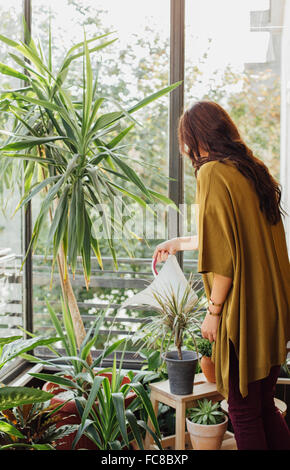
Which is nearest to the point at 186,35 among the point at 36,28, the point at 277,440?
the point at 36,28

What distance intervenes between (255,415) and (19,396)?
2.45 ft

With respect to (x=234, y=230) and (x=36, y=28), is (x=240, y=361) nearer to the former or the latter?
(x=234, y=230)

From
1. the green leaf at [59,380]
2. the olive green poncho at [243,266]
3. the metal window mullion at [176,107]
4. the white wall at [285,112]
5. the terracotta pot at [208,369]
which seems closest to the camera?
the olive green poncho at [243,266]

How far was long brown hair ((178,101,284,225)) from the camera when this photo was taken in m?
1.61

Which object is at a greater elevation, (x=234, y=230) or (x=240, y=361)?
(x=234, y=230)

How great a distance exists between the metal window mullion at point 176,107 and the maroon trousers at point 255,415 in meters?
1.11

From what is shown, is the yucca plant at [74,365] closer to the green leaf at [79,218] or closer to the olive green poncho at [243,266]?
the green leaf at [79,218]

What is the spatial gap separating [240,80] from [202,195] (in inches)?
47.5

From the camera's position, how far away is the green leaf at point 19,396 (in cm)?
161

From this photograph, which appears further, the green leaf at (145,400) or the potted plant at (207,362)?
the potted plant at (207,362)

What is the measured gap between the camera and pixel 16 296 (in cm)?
267

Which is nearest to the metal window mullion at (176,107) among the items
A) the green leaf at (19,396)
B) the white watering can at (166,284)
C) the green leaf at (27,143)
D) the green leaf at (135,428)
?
the white watering can at (166,284)

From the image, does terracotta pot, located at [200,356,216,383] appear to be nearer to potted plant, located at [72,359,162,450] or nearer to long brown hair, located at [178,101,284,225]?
potted plant, located at [72,359,162,450]

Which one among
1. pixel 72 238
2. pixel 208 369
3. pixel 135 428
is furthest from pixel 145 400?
pixel 72 238
